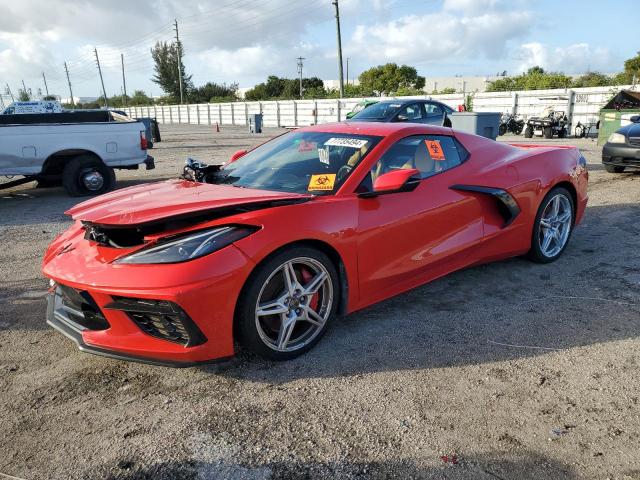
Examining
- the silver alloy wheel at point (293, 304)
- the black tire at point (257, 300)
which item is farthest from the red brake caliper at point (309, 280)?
the black tire at point (257, 300)

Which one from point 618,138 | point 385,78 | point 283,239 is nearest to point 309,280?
point 283,239

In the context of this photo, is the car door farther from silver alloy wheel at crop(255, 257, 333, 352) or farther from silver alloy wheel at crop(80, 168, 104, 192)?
silver alloy wheel at crop(80, 168, 104, 192)

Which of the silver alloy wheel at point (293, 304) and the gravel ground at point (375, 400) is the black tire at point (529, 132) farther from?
the silver alloy wheel at point (293, 304)

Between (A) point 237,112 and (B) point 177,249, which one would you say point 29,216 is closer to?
(B) point 177,249

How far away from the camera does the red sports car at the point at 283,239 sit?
2.63 meters

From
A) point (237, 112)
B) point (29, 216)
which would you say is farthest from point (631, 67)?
point (29, 216)

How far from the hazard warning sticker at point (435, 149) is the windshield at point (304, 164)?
1.61 feet

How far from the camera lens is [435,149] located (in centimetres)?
392

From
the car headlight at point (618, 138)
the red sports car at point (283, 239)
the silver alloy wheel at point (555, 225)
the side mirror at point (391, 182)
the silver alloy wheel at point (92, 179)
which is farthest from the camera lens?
the car headlight at point (618, 138)

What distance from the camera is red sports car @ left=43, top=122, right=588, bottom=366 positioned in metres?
2.63

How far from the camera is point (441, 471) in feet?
6.92

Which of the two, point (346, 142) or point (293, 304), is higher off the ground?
point (346, 142)

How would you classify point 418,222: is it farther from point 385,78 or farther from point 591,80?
point 385,78

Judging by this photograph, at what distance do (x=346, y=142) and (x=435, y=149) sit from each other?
734mm
